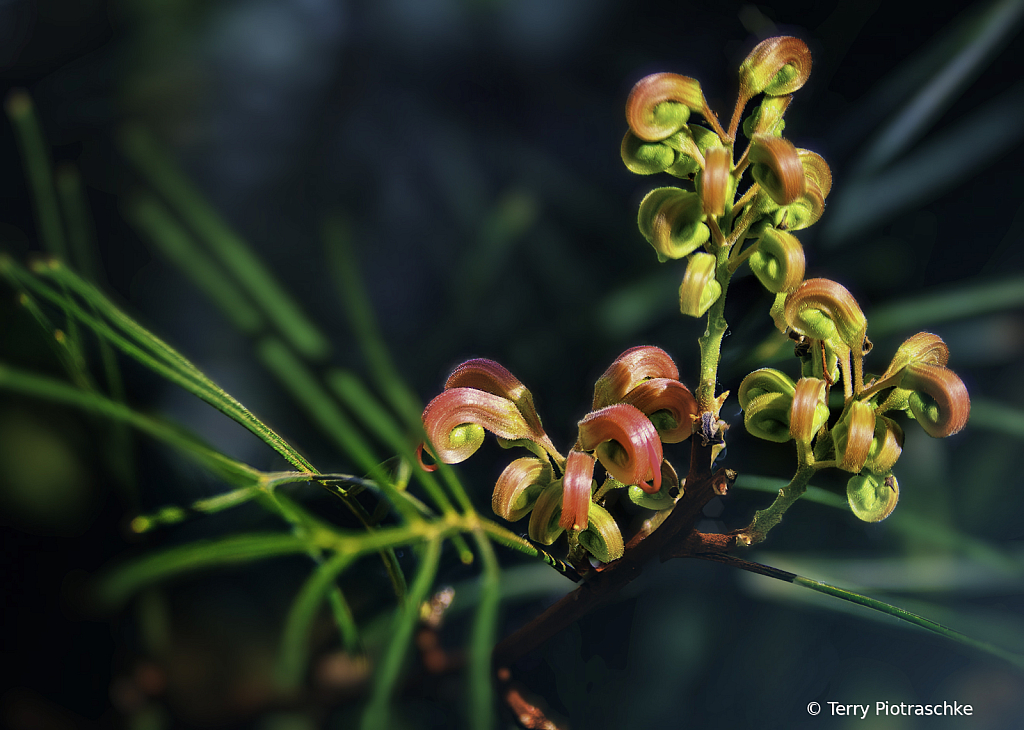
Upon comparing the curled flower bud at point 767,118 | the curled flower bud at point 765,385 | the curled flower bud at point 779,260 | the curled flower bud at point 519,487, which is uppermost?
the curled flower bud at point 767,118

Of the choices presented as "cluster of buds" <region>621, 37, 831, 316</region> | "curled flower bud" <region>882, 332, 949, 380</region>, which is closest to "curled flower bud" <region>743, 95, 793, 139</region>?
"cluster of buds" <region>621, 37, 831, 316</region>

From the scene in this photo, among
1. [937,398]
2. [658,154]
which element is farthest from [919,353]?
[658,154]

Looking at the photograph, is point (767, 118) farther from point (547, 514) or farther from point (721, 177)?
point (547, 514)

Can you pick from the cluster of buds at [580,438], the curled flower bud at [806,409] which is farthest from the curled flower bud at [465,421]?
the curled flower bud at [806,409]

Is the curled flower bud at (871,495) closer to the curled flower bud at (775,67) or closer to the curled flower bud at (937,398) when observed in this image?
the curled flower bud at (937,398)

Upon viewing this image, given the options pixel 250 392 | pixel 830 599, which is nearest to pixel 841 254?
pixel 830 599

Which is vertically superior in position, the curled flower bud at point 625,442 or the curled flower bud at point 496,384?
the curled flower bud at point 496,384

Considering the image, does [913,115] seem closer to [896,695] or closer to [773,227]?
[773,227]
